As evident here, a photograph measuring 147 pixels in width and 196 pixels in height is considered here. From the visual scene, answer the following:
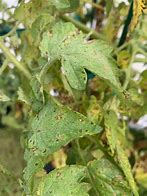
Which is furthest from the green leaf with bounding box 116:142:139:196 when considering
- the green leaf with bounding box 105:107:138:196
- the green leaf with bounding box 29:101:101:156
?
the green leaf with bounding box 29:101:101:156

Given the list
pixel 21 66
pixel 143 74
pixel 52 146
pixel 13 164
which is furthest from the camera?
pixel 13 164

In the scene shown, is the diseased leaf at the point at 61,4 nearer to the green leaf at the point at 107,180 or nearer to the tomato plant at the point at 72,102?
the tomato plant at the point at 72,102

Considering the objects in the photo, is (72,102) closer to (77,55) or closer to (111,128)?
(111,128)

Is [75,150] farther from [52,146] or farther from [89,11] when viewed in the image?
[89,11]

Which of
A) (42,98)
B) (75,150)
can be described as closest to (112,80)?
(42,98)

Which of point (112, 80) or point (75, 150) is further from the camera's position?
point (75, 150)

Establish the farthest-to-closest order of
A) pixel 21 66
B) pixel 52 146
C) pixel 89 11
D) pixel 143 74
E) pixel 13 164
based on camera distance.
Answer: pixel 89 11, pixel 13 164, pixel 143 74, pixel 21 66, pixel 52 146

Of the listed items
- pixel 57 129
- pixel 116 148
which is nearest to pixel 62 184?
pixel 57 129

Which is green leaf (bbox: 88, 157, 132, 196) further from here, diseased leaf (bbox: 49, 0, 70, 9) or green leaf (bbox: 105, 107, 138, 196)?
diseased leaf (bbox: 49, 0, 70, 9)
